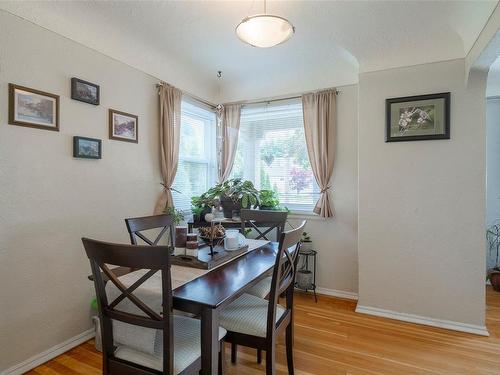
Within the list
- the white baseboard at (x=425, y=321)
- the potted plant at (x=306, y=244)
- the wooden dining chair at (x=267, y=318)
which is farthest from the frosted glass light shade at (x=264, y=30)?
the white baseboard at (x=425, y=321)

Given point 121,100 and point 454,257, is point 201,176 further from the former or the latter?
point 454,257

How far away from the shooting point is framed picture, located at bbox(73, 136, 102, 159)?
2.19 metres

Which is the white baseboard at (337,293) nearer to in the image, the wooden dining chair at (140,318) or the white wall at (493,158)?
the white wall at (493,158)

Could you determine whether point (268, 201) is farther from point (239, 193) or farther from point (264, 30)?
point (264, 30)

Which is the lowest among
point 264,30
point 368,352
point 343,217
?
point 368,352

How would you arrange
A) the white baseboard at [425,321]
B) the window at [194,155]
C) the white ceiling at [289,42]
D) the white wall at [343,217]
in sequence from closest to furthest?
the white ceiling at [289,42], the white baseboard at [425,321], the white wall at [343,217], the window at [194,155]

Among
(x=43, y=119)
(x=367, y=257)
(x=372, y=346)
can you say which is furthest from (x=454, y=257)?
(x=43, y=119)

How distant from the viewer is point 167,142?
295 centimetres

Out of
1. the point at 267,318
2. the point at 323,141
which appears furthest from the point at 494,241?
the point at 267,318

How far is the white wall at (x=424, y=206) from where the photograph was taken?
2455mm

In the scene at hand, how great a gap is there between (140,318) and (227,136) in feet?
9.31

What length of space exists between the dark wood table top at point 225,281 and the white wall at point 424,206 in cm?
142

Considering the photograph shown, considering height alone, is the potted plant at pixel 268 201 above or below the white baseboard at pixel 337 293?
above

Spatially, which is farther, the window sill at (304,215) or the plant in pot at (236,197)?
the window sill at (304,215)
